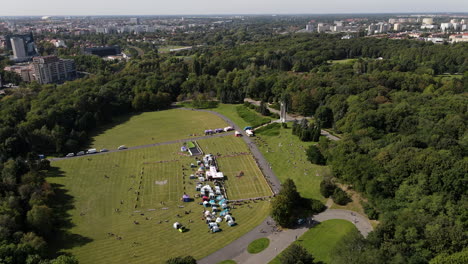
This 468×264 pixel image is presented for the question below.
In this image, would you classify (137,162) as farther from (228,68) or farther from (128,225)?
(228,68)

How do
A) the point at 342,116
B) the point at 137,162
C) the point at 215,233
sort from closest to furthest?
1. the point at 215,233
2. the point at 137,162
3. the point at 342,116

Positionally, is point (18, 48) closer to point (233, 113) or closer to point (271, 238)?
point (233, 113)

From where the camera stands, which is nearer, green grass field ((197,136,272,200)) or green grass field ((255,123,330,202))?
green grass field ((197,136,272,200))

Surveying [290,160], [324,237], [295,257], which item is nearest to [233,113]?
[290,160]

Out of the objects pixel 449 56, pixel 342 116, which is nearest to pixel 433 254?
pixel 342 116

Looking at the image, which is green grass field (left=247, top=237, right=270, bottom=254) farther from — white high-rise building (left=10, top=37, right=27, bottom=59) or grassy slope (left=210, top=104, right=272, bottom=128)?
white high-rise building (left=10, top=37, right=27, bottom=59)

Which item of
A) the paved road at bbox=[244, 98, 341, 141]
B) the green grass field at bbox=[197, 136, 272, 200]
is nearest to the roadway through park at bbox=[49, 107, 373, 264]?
the green grass field at bbox=[197, 136, 272, 200]

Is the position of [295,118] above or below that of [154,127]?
below
